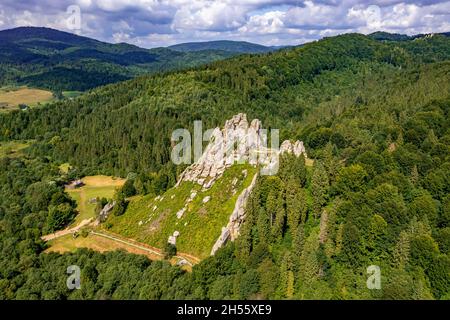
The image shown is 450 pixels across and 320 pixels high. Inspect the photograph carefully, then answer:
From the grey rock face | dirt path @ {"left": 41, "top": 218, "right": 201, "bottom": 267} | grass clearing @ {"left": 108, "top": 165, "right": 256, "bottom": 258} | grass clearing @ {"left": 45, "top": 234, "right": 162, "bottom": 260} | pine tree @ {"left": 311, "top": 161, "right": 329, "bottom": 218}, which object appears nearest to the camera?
the grey rock face

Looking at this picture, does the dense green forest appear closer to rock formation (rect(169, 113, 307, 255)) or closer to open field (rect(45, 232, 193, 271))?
open field (rect(45, 232, 193, 271))

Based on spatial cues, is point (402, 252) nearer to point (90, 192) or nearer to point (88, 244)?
point (88, 244)

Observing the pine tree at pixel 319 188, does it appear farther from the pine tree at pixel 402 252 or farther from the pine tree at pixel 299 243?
the pine tree at pixel 402 252

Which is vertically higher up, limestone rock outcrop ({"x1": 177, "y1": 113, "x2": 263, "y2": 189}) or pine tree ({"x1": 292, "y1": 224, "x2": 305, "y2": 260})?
limestone rock outcrop ({"x1": 177, "y1": 113, "x2": 263, "y2": 189})

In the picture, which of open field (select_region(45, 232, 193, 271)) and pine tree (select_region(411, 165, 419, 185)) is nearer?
open field (select_region(45, 232, 193, 271))

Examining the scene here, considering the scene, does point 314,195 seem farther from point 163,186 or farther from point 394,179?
point 163,186

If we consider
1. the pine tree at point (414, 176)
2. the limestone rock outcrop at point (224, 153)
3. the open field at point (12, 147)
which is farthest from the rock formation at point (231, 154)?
the open field at point (12, 147)

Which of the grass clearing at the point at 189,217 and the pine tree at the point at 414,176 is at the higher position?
the pine tree at the point at 414,176

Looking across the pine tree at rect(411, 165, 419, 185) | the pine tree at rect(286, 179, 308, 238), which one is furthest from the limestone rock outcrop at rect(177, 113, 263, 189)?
the pine tree at rect(411, 165, 419, 185)
